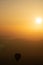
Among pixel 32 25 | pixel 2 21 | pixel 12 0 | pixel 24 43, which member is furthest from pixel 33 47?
pixel 12 0

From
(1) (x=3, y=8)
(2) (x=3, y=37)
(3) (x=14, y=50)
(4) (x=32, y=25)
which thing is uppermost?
(1) (x=3, y=8)

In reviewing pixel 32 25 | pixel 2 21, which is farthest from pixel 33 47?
pixel 2 21

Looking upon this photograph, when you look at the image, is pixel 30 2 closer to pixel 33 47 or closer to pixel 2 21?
pixel 2 21

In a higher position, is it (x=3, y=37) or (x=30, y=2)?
(x=30, y=2)

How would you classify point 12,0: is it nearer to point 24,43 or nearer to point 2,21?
point 2,21

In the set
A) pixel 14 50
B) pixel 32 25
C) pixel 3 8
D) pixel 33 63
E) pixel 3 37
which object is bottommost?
pixel 33 63

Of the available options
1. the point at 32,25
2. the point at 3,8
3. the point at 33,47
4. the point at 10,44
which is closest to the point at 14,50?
the point at 10,44

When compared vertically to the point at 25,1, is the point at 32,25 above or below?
below
